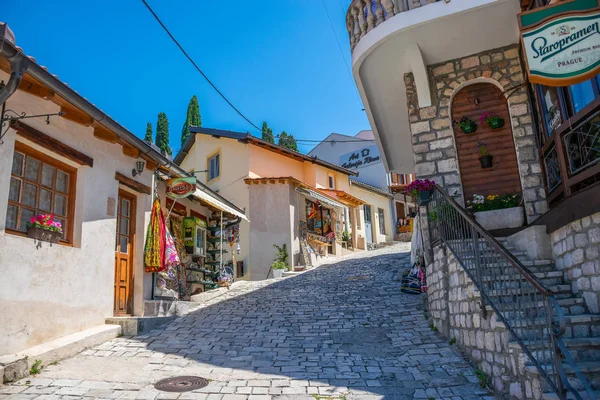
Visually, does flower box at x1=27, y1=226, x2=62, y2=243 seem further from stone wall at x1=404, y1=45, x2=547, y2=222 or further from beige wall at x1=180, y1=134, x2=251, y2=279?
beige wall at x1=180, y1=134, x2=251, y2=279

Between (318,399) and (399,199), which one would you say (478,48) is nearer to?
(318,399)

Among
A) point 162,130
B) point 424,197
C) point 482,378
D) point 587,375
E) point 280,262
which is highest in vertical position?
point 162,130

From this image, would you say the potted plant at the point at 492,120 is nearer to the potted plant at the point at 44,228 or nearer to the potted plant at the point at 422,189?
the potted plant at the point at 422,189

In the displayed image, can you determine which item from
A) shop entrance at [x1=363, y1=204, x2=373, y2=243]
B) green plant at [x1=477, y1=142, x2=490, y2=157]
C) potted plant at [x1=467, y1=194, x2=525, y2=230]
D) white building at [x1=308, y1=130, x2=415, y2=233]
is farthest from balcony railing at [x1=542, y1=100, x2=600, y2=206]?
white building at [x1=308, y1=130, x2=415, y2=233]

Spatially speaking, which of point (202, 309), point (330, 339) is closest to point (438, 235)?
point (330, 339)

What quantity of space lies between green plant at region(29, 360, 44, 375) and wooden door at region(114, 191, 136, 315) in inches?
107

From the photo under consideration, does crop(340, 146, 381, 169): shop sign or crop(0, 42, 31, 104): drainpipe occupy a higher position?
crop(340, 146, 381, 169): shop sign

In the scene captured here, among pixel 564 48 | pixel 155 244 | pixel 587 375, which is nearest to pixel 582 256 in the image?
pixel 587 375

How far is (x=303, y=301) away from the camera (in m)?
10.7

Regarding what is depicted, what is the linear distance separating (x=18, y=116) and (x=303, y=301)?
694 centimetres

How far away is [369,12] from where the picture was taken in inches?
326

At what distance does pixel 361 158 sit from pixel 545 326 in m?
29.3

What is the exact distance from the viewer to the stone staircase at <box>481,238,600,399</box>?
4039mm

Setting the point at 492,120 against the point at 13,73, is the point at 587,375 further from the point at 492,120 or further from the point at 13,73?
the point at 13,73
